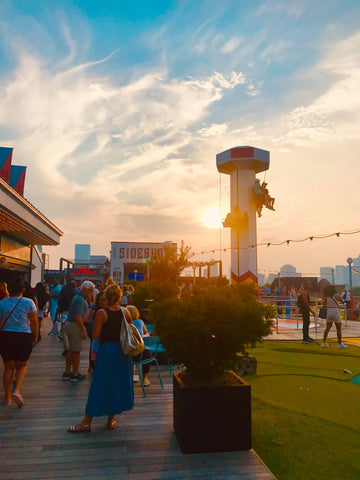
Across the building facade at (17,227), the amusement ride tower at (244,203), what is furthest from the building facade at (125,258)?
the building facade at (17,227)

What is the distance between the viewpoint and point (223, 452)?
11.9ft

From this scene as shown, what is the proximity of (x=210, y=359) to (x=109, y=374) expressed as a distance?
4.09 ft

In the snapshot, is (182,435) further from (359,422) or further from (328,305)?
(328,305)

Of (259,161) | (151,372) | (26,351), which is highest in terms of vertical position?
(259,161)

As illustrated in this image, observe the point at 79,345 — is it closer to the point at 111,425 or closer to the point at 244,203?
the point at 111,425

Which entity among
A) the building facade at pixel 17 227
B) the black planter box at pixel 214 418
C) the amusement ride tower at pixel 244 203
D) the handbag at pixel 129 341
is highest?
the amusement ride tower at pixel 244 203

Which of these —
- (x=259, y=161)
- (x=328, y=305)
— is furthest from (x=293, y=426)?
(x=259, y=161)

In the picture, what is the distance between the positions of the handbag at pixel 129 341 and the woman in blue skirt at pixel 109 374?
8 cm

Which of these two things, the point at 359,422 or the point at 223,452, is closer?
the point at 223,452

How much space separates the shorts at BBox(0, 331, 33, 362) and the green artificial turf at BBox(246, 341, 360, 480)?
3360 millimetres

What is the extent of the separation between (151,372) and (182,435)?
153 inches

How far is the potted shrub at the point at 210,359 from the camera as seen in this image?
3.60 meters

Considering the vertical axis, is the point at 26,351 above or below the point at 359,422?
above

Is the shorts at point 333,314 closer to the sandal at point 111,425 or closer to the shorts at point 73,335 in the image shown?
the shorts at point 73,335
